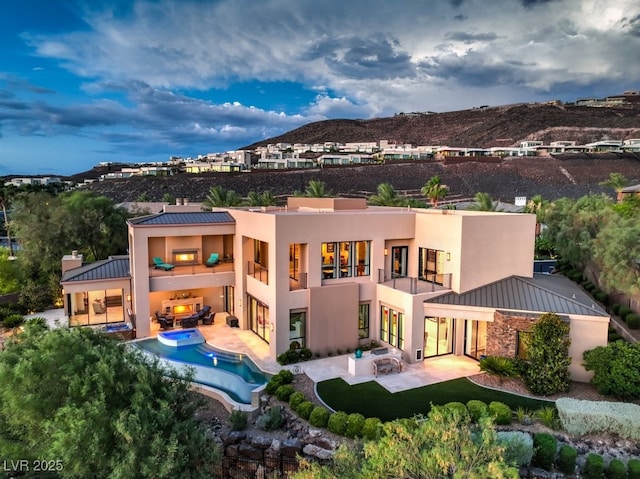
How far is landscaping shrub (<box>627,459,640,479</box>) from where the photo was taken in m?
8.86

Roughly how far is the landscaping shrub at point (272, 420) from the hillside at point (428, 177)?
5978cm

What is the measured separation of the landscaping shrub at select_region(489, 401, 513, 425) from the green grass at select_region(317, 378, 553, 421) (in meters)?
1.08

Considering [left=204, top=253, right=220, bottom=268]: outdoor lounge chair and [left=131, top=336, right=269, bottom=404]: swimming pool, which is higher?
[left=204, top=253, right=220, bottom=268]: outdoor lounge chair

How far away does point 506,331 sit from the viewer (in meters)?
13.9

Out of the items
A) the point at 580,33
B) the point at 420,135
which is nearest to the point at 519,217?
the point at 580,33

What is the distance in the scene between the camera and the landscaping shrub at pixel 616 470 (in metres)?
8.88

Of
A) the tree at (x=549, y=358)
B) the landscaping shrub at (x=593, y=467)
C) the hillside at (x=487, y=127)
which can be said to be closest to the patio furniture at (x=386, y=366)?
the tree at (x=549, y=358)

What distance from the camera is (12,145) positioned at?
70.4 meters

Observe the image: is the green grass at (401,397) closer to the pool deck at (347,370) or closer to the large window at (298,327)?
the pool deck at (347,370)

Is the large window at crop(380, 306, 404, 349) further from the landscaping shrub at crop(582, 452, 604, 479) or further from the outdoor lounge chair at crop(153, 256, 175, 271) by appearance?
the outdoor lounge chair at crop(153, 256, 175, 271)

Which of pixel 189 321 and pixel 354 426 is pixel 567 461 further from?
pixel 189 321

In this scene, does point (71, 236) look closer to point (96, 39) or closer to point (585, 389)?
point (96, 39)

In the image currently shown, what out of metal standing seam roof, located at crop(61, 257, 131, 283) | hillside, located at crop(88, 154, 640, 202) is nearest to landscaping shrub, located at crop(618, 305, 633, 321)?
metal standing seam roof, located at crop(61, 257, 131, 283)

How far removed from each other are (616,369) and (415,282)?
23.0ft
